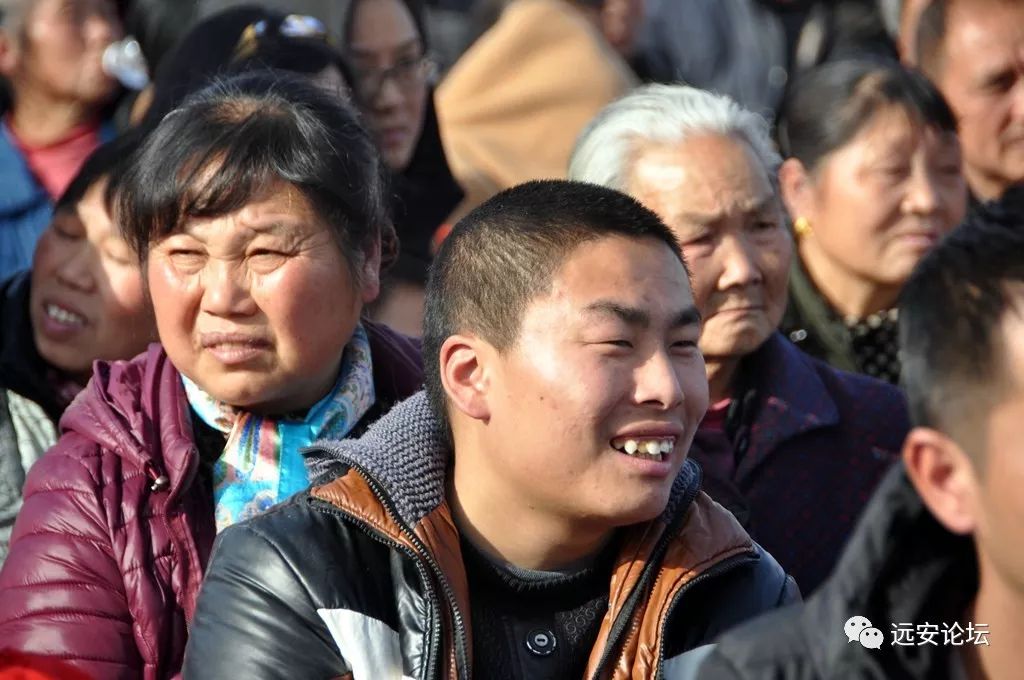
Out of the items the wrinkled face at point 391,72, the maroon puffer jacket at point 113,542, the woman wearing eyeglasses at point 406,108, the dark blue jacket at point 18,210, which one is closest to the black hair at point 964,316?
the maroon puffer jacket at point 113,542

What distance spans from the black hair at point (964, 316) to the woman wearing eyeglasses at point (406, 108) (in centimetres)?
283

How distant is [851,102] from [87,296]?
208 centimetres

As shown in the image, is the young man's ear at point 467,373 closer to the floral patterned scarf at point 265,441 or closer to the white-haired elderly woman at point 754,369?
the floral patterned scarf at point 265,441

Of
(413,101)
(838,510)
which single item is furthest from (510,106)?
(838,510)

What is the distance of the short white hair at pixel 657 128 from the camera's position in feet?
13.0

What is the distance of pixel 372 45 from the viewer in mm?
5207

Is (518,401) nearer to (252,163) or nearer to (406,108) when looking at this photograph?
(252,163)

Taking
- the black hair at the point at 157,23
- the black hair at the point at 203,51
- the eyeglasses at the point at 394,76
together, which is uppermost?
the black hair at the point at 203,51

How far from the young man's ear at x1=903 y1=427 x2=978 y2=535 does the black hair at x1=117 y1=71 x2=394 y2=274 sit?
1.50m

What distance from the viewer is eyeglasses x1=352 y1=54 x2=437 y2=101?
5.13 m

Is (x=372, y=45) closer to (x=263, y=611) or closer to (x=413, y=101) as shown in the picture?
(x=413, y=101)

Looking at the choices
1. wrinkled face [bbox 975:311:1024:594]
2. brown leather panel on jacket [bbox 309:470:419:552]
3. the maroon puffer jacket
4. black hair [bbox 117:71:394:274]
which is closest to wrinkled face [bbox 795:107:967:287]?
black hair [bbox 117:71:394:274]

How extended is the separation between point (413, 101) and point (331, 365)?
196cm

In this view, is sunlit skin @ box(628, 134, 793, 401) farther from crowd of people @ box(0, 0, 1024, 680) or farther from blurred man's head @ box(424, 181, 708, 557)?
blurred man's head @ box(424, 181, 708, 557)
